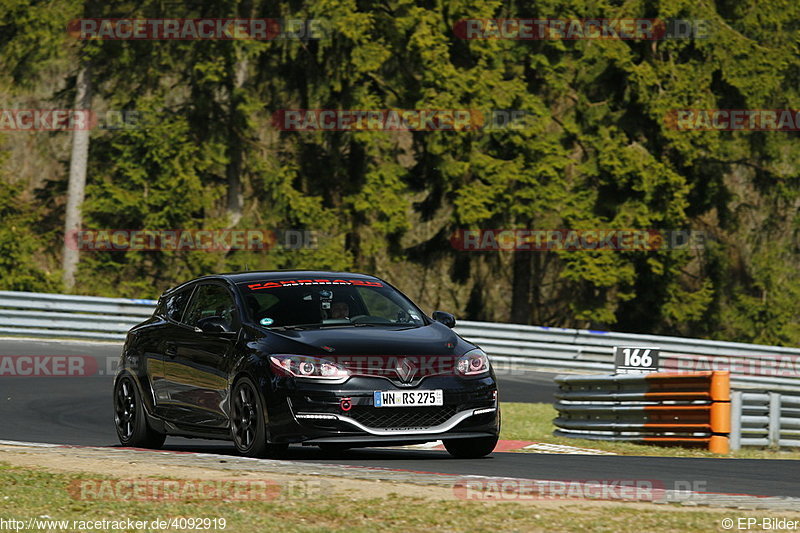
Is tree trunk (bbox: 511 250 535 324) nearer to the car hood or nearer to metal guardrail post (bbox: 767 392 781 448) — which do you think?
metal guardrail post (bbox: 767 392 781 448)

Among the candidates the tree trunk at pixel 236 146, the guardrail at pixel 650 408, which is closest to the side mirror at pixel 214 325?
the guardrail at pixel 650 408

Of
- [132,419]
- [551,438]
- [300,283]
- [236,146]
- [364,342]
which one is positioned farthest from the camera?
[236,146]

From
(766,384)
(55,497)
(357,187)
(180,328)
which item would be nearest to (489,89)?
(357,187)

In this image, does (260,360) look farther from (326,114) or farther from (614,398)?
(326,114)

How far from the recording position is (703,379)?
1458 centimetres

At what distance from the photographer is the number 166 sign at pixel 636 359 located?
15.5 metres

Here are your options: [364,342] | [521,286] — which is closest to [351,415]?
[364,342]

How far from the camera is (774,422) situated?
15492mm

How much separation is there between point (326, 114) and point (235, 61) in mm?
2859

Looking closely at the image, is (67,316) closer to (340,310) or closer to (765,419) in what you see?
(765,419)

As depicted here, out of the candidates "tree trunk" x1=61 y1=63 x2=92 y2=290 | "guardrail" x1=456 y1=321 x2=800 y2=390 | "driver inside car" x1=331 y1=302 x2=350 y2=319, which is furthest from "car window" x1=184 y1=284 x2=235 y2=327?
"tree trunk" x1=61 y1=63 x2=92 y2=290

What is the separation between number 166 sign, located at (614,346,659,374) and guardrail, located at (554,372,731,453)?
0.41ft

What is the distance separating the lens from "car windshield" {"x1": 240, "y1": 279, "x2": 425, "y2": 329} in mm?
11289

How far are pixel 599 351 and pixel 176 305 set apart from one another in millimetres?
17361
